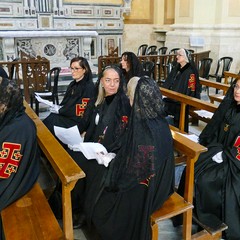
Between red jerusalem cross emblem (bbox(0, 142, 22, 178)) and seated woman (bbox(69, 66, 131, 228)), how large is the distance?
652 millimetres

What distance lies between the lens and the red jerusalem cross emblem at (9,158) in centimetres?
204

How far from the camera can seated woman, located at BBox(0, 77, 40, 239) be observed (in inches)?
81.3

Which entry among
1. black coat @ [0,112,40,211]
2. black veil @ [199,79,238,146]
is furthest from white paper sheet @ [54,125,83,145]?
black veil @ [199,79,238,146]

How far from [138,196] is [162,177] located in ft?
0.69

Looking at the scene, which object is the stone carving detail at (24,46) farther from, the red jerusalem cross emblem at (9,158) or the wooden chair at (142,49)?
the red jerusalem cross emblem at (9,158)

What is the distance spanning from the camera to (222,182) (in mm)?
2547

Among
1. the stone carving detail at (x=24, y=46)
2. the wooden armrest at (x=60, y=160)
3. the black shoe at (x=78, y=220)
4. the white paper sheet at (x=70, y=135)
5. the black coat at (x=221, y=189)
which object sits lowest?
the black shoe at (x=78, y=220)

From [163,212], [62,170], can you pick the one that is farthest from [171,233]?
[62,170]

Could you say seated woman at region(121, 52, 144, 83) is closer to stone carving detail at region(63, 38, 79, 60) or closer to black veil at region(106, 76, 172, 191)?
black veil at region(106, 76, 172, 191)

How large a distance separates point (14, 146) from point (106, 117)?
91 centimetres

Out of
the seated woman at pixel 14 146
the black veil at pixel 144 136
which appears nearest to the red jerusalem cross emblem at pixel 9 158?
the seated woman at pixel 14 146

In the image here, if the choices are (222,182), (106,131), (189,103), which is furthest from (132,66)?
(222,182)

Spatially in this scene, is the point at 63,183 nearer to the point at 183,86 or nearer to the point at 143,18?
the point at 183,86

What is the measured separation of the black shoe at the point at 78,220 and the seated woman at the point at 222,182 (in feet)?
3.11
